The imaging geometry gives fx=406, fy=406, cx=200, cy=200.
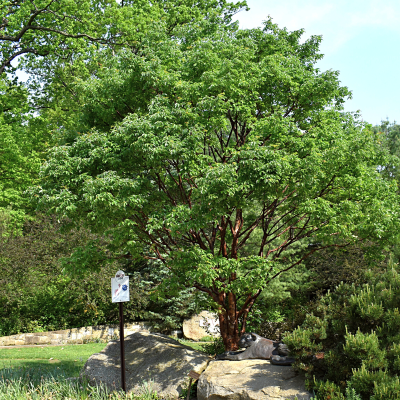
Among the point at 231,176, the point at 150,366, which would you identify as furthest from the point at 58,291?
the point at 231,176

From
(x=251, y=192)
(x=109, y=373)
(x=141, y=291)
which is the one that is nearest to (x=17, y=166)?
(x=141, y=291)

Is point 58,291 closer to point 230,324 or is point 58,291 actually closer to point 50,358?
point 50,358

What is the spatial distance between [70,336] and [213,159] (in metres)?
12.7

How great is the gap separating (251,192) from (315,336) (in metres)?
3.03

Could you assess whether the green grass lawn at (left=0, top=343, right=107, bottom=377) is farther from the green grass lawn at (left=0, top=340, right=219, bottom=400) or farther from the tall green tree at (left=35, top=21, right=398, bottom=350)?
the tall green tree at (left=35, top=21, right=398, bottom=350)

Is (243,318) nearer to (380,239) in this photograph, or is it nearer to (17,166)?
(380,239)

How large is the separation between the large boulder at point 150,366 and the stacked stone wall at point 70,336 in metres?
8.68

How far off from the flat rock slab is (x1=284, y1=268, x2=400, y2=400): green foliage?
42cm

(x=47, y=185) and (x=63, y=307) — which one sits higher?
(x=47, y=185)

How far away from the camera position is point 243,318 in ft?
34.3

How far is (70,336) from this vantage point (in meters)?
17.9

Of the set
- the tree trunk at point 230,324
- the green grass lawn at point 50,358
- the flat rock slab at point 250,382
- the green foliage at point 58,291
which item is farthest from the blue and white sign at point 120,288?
the green foliage at point 58,291

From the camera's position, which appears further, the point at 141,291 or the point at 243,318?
the point at 141,291

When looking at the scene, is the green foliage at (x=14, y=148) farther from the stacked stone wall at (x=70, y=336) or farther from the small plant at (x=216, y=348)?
the small plant at (x=216, y=348)
